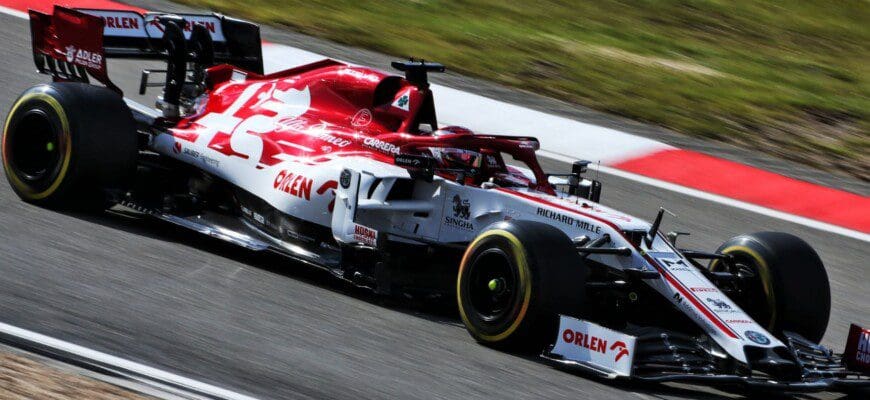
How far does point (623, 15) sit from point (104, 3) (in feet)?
21.7

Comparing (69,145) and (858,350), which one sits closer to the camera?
(858,350)

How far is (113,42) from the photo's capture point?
396 inches

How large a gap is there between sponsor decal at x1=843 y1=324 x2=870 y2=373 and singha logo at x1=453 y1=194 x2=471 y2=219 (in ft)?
7.44

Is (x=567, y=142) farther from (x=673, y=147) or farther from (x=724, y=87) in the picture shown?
(x=724, y=87)

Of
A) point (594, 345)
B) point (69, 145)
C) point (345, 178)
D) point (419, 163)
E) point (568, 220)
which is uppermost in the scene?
point (419, 163)

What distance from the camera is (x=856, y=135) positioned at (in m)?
13.8

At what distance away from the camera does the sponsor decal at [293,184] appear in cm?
855

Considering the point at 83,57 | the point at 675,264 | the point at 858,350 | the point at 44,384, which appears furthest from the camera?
the point at 83,57

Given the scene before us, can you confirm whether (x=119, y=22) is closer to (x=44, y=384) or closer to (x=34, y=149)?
(x=34, y=149)

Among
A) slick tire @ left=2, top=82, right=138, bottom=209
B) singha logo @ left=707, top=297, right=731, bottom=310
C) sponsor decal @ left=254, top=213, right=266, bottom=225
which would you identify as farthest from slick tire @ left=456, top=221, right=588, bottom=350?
slick tire @ left=2, top=82, right=138, bottom=209

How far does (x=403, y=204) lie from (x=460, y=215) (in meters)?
0.39

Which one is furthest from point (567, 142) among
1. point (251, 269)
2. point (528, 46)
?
point (251, 269)

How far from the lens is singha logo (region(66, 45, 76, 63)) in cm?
981

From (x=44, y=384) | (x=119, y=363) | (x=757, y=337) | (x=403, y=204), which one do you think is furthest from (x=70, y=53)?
(x=757, y=337)
